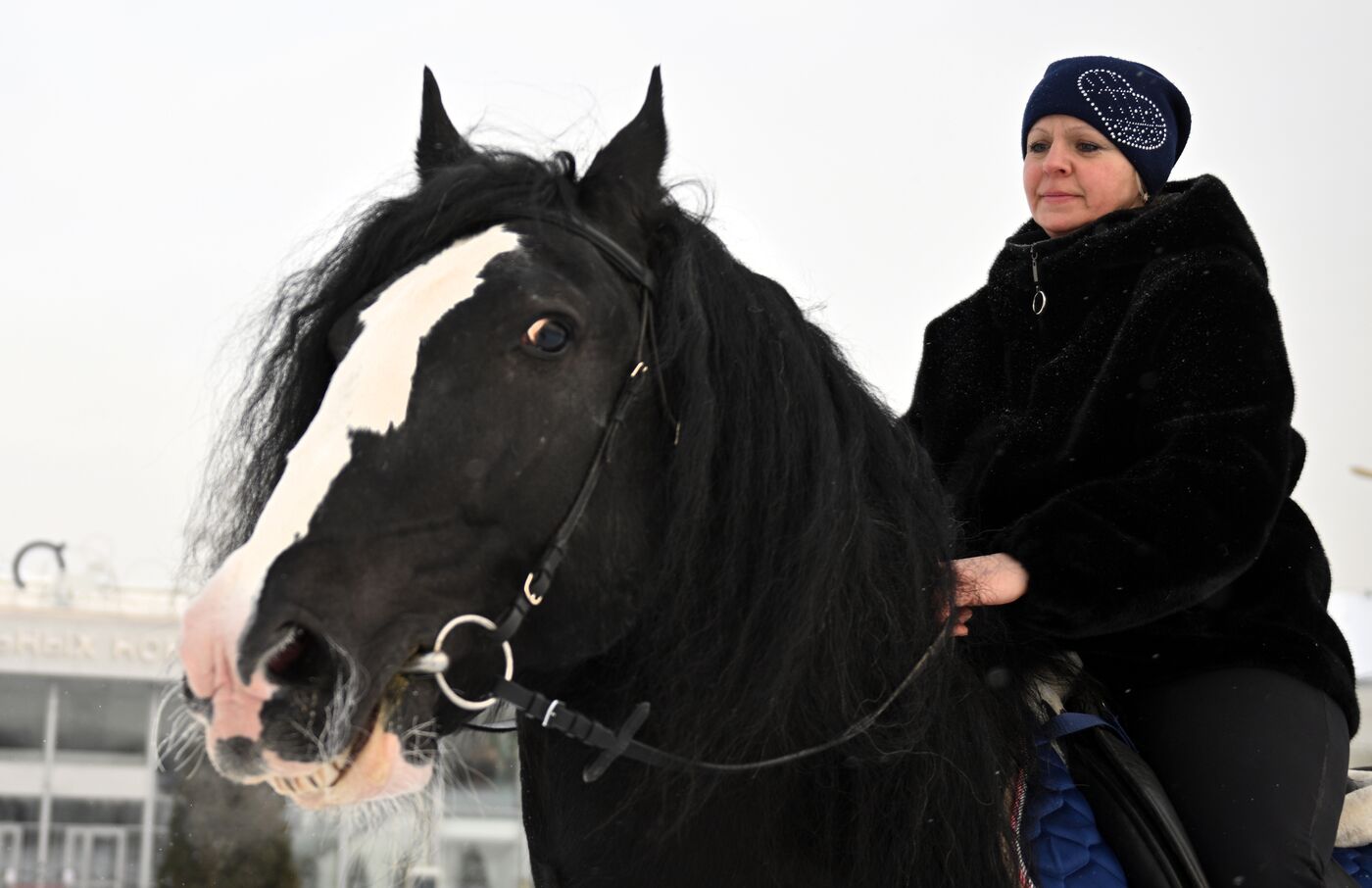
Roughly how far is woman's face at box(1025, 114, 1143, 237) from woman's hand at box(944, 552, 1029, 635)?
102 centimetres

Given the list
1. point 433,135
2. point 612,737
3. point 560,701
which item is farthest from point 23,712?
point 612,737

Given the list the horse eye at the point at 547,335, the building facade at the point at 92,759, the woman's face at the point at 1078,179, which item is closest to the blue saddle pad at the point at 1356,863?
the woman's face at the point at 1078,179

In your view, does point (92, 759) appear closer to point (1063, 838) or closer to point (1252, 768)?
point (1063, 838)

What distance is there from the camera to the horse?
82.0 inches

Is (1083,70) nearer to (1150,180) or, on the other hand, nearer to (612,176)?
Result: (1150,180)

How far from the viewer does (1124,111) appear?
3.19 metres

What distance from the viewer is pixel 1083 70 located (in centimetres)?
324

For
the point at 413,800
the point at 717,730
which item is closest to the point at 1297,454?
the point at 717,730

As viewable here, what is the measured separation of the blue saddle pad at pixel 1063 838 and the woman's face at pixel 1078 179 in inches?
53.4

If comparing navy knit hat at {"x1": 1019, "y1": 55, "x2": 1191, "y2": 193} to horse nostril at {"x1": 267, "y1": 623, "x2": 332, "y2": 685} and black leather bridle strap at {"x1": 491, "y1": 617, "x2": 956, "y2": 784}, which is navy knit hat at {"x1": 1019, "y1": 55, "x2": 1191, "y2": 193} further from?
horse nostril at {"x1": 267, "y1": 623, "x2": 332, "y2": 685}

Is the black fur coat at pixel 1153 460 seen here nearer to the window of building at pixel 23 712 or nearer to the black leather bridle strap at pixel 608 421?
the black leather bridle strap at pixel 608 421

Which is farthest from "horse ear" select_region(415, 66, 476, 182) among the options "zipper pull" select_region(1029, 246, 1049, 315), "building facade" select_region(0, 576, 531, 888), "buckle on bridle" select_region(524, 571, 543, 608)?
"building facade" select_region(0, 576, 531, 888)

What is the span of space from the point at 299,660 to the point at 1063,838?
4.58ft

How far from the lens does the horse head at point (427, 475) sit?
1.93m
